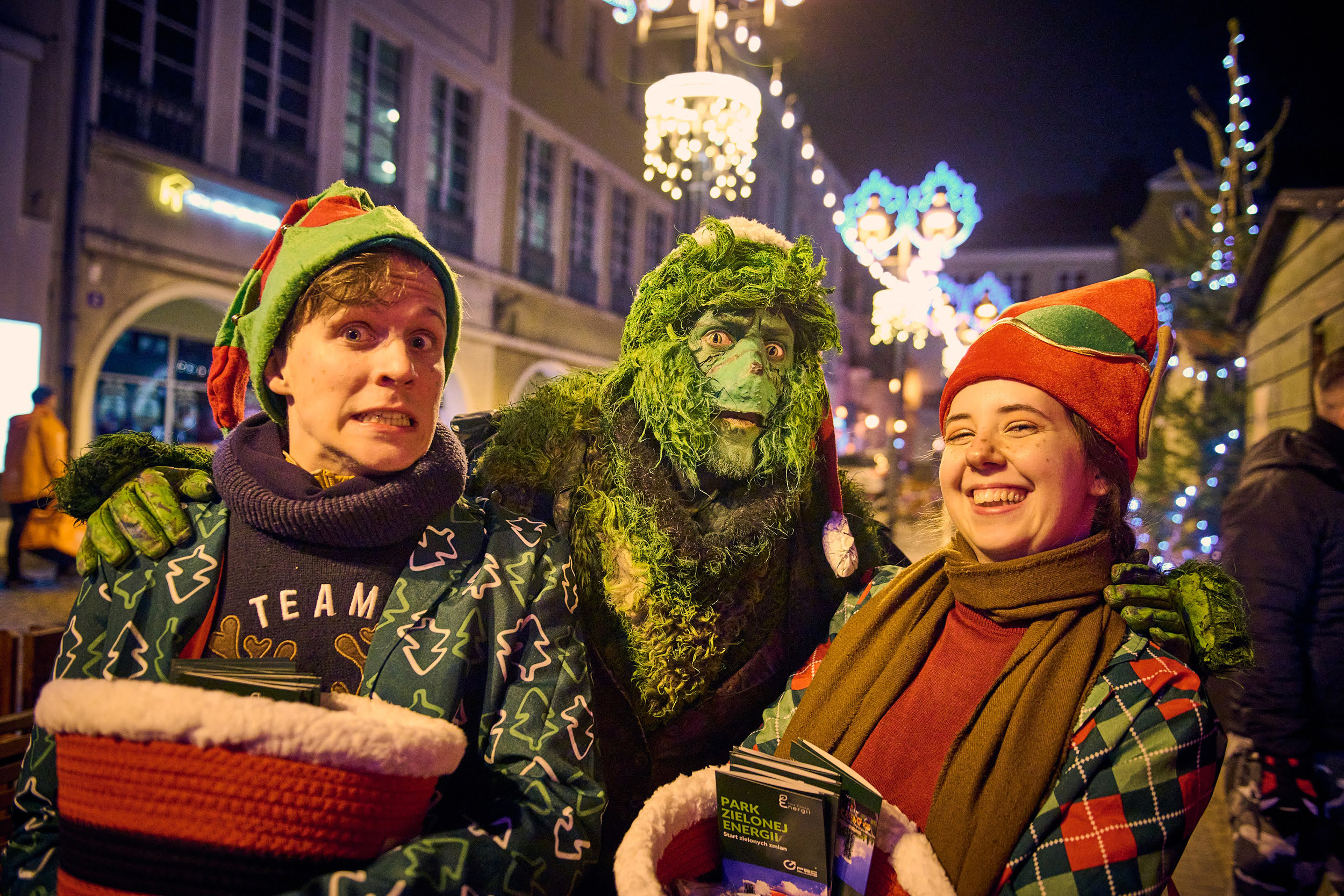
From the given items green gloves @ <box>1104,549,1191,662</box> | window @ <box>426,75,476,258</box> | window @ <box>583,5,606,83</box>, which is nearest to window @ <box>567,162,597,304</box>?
window @ <box>583,5,606,83</box>

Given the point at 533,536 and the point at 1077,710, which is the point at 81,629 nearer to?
the point at 533,536

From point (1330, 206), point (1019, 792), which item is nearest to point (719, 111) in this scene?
point (1330, 206)

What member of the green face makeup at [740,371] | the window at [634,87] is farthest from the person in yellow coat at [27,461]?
the window at [634,87]

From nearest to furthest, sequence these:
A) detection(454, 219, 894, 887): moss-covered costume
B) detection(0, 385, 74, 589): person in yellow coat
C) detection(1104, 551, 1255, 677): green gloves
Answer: detection(1104, 551, 1255, 677): green gloves, detection(454, 219, 894, 887): moss-covered costume, detection(0, 385, 74, 589): person in yellow coat

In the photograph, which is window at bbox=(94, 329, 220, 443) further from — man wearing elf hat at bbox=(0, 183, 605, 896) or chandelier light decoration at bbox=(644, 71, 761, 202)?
man wearing elf hat at bbox=(0, 183, 605, 896)

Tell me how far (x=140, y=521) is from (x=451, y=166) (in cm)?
1224

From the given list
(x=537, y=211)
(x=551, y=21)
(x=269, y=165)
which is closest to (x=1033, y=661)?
(x=269, y=165)

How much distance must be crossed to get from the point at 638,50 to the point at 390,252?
59.9 feet

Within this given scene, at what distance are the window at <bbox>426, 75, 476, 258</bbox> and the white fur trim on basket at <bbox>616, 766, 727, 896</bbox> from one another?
11.8m

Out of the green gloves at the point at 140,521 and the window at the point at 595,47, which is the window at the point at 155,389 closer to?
the green gloves at the point at 140,521

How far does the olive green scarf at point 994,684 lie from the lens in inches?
56.4

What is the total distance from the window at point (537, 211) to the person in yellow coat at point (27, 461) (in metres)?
Answer: 8.57

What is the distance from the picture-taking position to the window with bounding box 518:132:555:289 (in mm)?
14336

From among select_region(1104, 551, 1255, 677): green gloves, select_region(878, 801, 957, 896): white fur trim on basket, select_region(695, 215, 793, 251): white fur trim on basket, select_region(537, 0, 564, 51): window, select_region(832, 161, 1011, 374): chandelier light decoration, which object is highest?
select_region(537, 0, 564, 51): window
